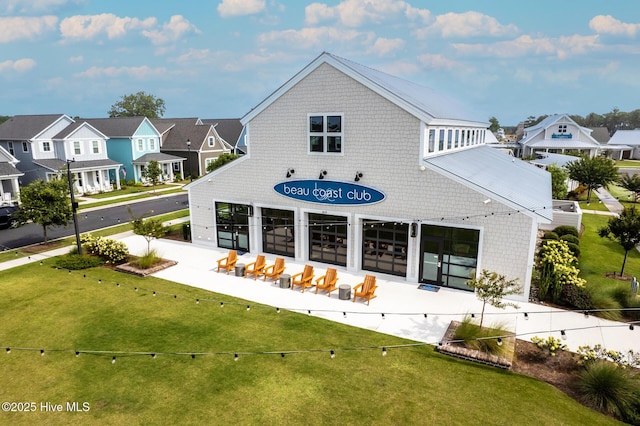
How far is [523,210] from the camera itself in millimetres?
14688

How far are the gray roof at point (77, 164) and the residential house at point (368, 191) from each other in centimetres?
2827

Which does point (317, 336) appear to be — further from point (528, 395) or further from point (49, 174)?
point (49, 174)

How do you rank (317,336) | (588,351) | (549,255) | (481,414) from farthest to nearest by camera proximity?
(549,255) < (317,336) < (588,351) < (481,414)

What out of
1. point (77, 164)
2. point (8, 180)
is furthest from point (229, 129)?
point (8, 180)

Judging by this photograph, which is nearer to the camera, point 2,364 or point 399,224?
point 2,364

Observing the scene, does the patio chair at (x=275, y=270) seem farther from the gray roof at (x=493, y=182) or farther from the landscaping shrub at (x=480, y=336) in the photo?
the landscaping shrub at (x=480, y=336)

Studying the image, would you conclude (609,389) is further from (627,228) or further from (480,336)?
(627,228)

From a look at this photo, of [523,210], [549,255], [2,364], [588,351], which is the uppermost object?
[523,210]

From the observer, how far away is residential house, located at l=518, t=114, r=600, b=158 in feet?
226

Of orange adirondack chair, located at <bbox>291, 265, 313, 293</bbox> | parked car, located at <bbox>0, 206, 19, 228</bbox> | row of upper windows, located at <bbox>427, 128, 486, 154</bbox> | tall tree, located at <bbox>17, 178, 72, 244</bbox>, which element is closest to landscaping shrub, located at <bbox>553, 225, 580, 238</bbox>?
row of upper windows, located at <bbox>427, 128, 486, 154</bbox>

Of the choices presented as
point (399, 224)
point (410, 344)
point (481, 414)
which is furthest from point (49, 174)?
point (481, 414)

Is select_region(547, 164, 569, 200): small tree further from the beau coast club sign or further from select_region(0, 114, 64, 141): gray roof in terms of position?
select_region(0, 114, 64, 141): gray roof

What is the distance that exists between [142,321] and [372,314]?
8170mm

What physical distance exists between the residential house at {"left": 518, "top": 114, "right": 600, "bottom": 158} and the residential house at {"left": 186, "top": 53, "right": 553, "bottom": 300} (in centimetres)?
5852
